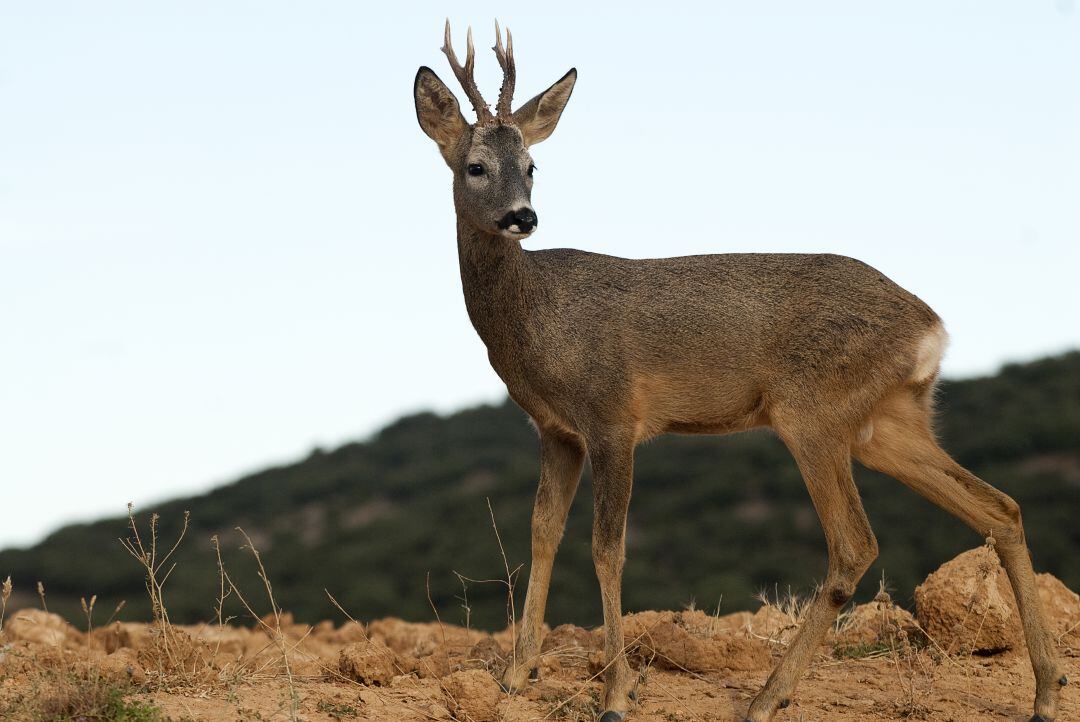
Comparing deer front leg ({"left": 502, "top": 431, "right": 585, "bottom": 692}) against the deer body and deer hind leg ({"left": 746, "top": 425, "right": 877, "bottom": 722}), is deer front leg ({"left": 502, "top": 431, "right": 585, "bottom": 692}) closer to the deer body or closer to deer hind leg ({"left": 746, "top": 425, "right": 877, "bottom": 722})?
the deer body

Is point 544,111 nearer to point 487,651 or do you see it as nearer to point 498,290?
point 498,290

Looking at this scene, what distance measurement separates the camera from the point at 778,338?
7207mm

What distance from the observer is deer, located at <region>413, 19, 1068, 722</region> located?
695cm

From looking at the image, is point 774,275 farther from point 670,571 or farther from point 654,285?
point 670,571

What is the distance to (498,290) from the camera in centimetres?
725

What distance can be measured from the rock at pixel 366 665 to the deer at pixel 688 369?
28.2 inches

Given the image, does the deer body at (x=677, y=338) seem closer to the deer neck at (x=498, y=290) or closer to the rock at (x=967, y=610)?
the deer neck at (x=498, y=290)

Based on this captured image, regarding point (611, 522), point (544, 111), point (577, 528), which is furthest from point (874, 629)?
point (577, 528)

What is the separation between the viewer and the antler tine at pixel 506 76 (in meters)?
7.56

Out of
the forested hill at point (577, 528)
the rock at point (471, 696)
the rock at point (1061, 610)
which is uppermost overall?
the rock at point (471, 696)

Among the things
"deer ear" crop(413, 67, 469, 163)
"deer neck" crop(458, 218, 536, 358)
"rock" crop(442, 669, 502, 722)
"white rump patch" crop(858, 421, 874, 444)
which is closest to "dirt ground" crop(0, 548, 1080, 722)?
"rock" crop(442, 669, 502, 722)

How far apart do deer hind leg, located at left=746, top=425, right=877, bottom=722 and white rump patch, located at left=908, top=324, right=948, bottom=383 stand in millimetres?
685

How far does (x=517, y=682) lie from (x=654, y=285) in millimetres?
2441

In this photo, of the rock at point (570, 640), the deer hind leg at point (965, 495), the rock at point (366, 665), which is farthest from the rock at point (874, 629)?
the rock at point (366, 665)
